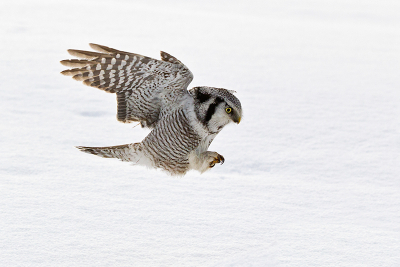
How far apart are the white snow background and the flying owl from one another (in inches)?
15.4

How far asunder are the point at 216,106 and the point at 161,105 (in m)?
0.41

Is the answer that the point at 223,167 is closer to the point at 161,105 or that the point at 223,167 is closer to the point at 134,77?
the point at 161,105

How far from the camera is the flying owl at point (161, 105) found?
2.99 meters

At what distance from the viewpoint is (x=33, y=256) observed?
9.19 ft

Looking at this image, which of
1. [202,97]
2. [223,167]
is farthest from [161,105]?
[223,167]

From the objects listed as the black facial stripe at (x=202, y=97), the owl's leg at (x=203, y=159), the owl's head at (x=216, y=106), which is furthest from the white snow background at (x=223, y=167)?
the black facial stripe at (x=202, y=97)

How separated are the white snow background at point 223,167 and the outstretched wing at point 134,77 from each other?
773 millimetres

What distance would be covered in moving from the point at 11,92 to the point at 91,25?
3964 mm

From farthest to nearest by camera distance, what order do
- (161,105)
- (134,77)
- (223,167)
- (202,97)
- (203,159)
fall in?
(223,167)
(203,159)
(161,105)
(202,97)
(134,77)

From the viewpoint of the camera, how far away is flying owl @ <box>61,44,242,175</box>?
2.99 metres

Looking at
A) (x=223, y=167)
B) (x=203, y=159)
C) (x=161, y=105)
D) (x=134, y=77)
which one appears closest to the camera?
(x=134, y=77)

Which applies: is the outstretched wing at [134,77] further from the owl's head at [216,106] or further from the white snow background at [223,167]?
the white snow background at [223,167]

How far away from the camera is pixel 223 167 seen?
4398 mm

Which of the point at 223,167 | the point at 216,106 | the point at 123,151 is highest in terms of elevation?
the point at 216,106
